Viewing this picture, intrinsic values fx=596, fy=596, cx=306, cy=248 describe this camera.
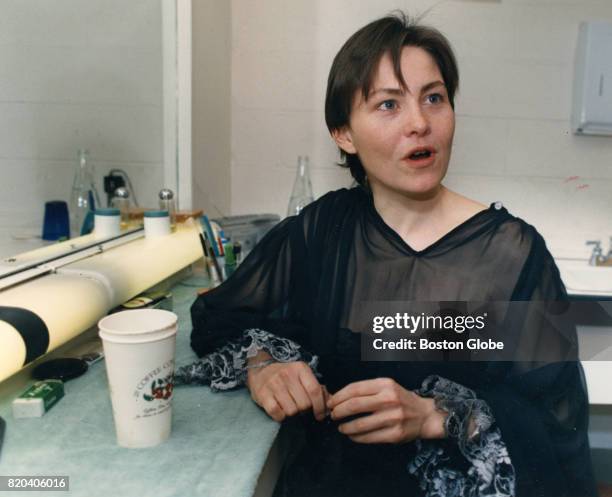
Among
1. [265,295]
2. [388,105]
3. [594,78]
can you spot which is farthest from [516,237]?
[594,78]

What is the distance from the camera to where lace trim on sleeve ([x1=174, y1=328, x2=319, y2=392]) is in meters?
0.75

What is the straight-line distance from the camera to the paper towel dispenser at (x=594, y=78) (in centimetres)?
169

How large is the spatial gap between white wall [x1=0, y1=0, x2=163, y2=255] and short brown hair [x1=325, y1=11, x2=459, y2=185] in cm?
49

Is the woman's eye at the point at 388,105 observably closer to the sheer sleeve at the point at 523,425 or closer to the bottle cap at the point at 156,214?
the sheer sleeve at the point at 523,425

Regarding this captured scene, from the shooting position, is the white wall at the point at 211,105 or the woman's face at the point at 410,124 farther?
the white wall at the point at 211,105

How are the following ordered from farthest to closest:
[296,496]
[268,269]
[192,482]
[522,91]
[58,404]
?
[522,91] → [268,269] → [296,496] → [58,404] → [192,482]

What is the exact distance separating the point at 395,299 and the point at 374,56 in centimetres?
34

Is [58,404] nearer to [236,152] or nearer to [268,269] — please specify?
[268,269]

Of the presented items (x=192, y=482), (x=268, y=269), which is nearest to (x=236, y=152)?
(x=268, y=269)

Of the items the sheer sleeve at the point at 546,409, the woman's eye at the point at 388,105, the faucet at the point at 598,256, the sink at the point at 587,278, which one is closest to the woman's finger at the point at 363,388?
the sheer sleeve at the point at 546,409

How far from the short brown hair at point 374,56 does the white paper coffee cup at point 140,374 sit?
1.46ft

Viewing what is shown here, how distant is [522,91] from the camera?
177cm

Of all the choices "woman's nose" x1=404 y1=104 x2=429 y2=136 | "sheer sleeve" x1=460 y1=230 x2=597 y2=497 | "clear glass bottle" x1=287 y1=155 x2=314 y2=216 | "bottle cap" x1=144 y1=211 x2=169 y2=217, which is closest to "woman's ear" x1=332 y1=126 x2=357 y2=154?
"woman's nose" x1=404 y1=104 x2=429 y2=136

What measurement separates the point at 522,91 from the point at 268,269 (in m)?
1.23
